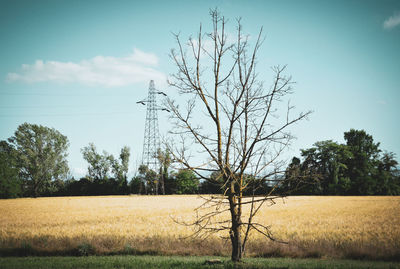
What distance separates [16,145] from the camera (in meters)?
60.9

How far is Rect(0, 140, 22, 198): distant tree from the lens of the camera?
5257 centimetres

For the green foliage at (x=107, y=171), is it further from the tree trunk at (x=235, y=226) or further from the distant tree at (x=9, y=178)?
the tree trunk at (x=235, y=226)

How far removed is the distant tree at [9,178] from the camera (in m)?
52.6

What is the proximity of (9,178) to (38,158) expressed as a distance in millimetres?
8058

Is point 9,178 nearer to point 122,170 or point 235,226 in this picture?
point 122,170

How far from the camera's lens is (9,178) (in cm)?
5428

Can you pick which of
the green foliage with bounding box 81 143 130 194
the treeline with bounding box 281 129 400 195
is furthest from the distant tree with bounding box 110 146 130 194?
the treeline with bounding box 281 129 400 195

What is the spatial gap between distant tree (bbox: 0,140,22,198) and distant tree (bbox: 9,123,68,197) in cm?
240

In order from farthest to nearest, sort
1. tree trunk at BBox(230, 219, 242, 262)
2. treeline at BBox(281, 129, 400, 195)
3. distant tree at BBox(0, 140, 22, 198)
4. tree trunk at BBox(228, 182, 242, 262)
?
treeline at BBox(281, 129, 400, 195) → distant tree at BBox(0, 140, 22, 198) → tree trunk at BBox(230, 219, 242, 262) → tree trunk at BBox(228, 182, 242, 262)

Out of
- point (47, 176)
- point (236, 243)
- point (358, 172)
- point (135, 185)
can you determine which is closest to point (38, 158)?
point (47, 176)

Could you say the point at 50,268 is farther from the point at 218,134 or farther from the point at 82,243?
the point at 218,134

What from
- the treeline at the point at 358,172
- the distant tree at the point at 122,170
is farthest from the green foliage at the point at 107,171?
the treeline at the point at 358,172

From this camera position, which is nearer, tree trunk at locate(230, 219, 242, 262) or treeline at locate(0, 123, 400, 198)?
tree trunk at locate(230, 219, 242, 262)

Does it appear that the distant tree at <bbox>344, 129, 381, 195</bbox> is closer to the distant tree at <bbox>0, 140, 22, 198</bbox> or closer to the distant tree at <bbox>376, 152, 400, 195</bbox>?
the distant tree at <bbox>376, 152, 400, 195</bbox>
